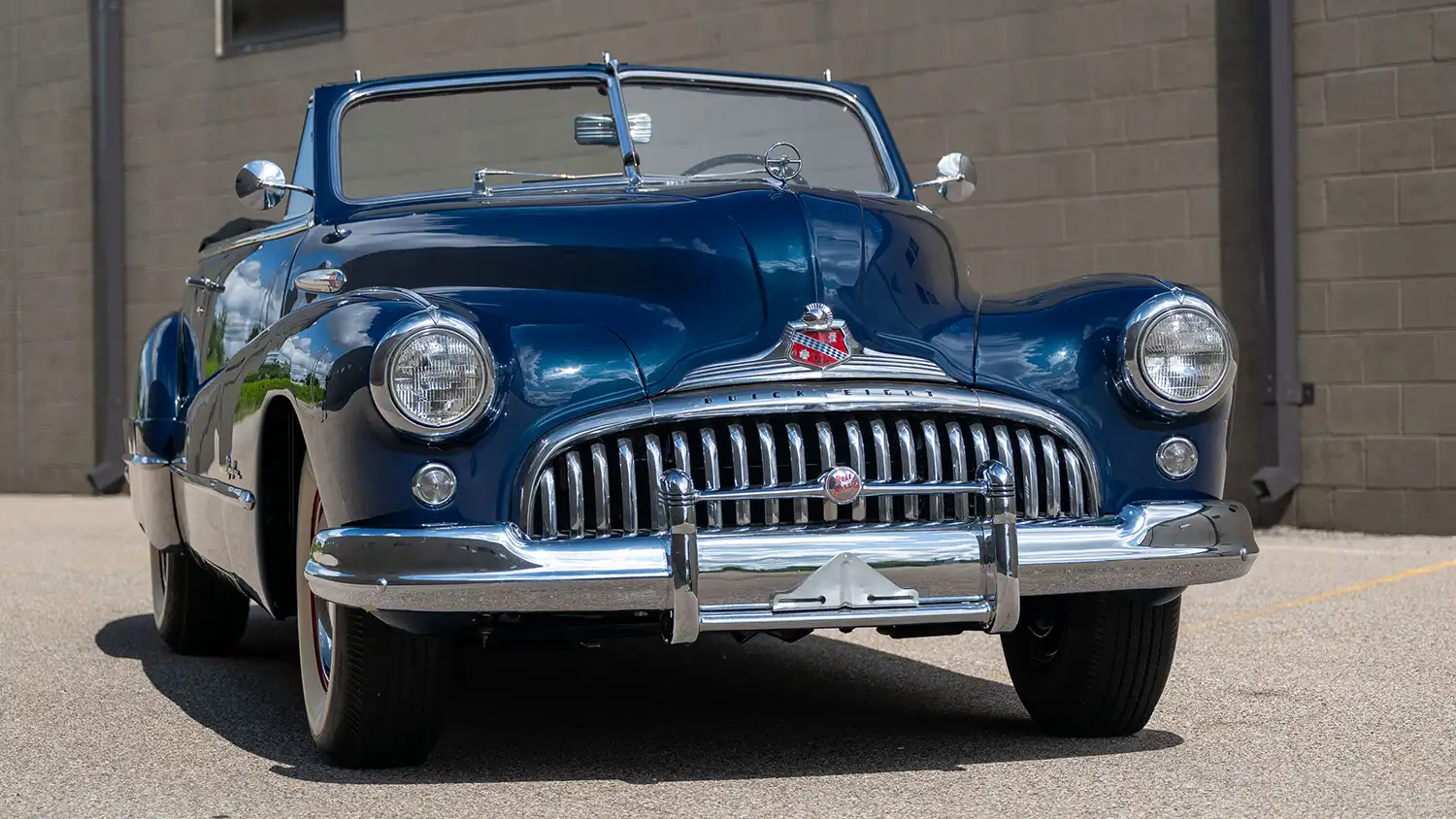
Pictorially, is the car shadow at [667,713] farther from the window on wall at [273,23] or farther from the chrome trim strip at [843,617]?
the window on wall at [273,23]

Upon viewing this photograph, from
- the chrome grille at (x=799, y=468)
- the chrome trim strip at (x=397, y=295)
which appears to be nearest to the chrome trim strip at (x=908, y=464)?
the chrome grille at (x=799, y=468)

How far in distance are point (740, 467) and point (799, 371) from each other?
275mm

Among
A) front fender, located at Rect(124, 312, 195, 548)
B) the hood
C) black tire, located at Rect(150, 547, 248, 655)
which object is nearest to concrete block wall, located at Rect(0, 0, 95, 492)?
front fender, located at Rect(124, 312, 195, 548)

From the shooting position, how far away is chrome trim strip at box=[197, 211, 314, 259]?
5.10 meters

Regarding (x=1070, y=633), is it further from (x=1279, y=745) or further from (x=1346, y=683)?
(x=1346, y=683)

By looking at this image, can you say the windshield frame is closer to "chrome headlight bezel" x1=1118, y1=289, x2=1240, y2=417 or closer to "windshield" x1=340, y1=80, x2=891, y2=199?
A: "windshield" x1=340, y1=80, x2=891, y2=199

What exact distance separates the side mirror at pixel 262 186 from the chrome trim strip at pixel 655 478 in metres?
1.95

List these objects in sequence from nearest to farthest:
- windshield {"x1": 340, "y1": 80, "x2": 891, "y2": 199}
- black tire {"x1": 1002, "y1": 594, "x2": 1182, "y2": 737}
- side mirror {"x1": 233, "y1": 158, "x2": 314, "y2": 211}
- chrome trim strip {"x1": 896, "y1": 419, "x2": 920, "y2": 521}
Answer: chrome trim strip {"x1": 896, "y1": 419, "x2": 920, "y2": 521} < black tire {"x1": 1002, "y1": 594, "x2": 1182, "y2": 737} < windshield {"x1": 340, "y1": 80, "x2": 891, "y2": 199} < side mirror {"x1": 233, "y1": 158, "x2": 314, "y2": 211}

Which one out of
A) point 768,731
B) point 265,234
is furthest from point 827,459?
point 265,234

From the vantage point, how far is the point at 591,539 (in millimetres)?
3553

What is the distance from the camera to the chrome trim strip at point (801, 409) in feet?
11.8

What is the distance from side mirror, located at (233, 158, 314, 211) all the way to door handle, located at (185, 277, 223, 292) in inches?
18.6

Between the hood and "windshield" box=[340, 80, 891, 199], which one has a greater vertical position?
"windshield" box=[340, 80, 891, 199]

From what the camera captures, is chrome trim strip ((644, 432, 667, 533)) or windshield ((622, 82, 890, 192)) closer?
chrome trim strip ((644, 432, 667, 533))
